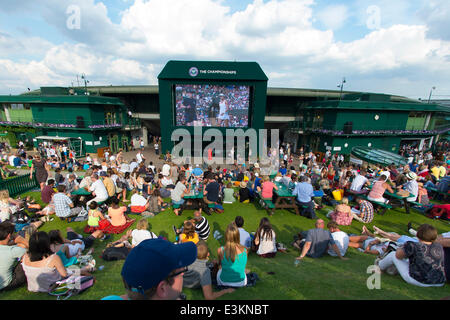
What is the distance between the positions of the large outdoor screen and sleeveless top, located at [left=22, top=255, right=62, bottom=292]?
759 inches

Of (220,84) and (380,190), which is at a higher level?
(220,84)

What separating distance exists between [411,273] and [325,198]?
6.26m

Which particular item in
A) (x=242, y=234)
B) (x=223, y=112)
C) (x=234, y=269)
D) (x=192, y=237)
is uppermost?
(x=223, y=112)

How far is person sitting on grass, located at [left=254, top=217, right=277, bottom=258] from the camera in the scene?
4832 mm

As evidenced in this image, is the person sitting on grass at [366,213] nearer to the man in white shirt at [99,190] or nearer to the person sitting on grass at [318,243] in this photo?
the person sitting on grass at [318,243]

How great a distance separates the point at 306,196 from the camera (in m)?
7.73

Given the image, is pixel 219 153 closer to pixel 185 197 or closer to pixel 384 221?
pixel 185 197

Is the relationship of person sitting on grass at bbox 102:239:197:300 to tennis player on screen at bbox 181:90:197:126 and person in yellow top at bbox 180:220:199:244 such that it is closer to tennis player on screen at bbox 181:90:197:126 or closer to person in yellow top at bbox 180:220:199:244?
person in yellow top at bbox 180:220:199:244

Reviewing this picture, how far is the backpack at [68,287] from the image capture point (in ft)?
10.5

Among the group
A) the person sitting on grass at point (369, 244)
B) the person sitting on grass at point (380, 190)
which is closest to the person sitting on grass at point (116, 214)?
the person sitting on grass at point (369, 244)

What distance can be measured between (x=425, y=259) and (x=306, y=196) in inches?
179

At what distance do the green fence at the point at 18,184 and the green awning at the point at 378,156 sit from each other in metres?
25.5

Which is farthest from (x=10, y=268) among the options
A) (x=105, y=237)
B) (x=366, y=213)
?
(x=366, y=213)

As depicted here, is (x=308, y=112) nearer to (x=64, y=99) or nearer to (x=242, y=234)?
(x=242, y=234)
